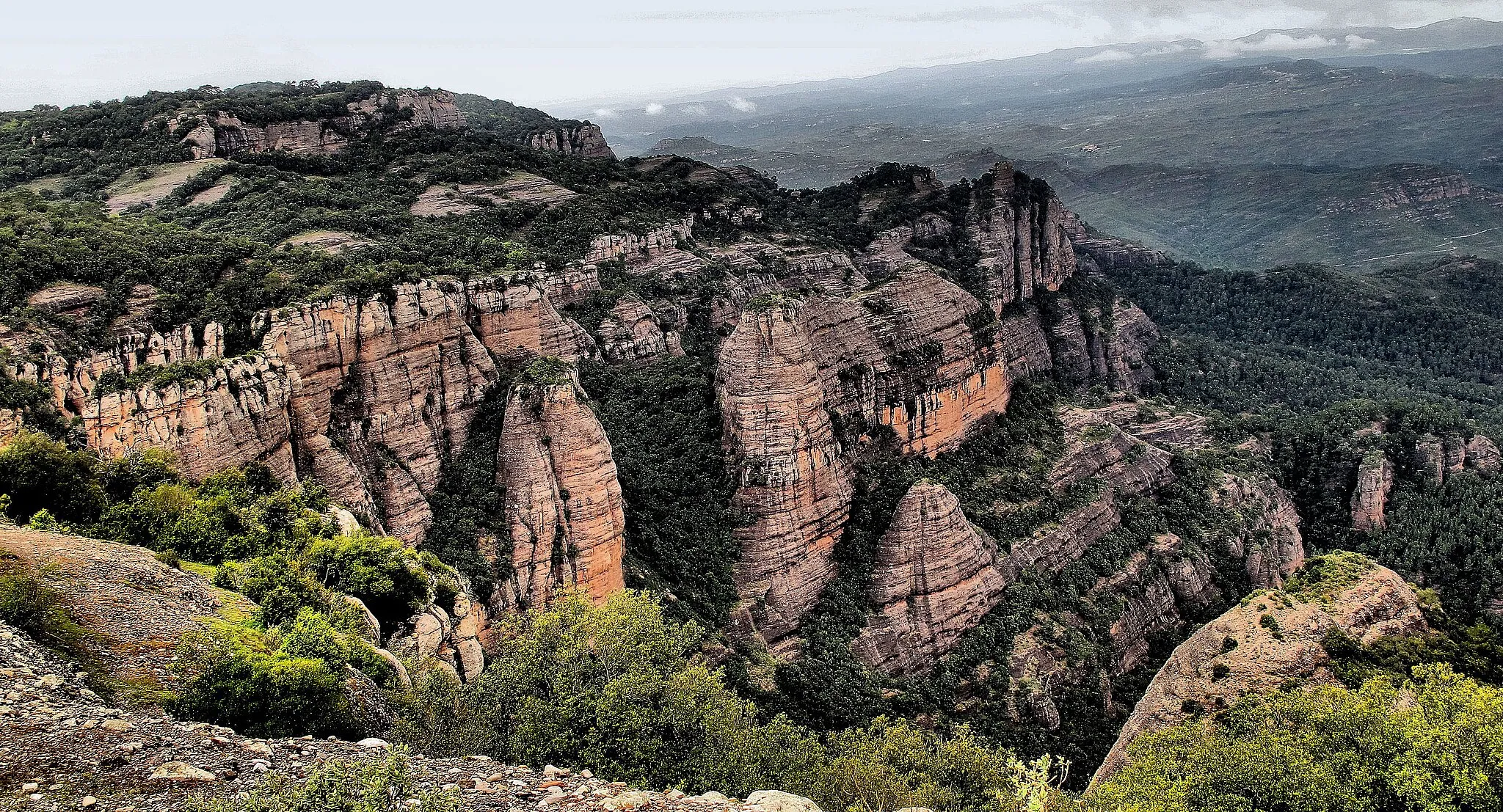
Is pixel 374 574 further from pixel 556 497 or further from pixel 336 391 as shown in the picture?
pixel 336 391

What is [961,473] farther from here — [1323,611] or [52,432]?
[52,432]

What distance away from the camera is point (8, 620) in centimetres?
1387

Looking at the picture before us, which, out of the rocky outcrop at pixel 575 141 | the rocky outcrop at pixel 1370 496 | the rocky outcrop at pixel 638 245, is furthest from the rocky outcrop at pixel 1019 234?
the rocky outcrop at pixel 575 141

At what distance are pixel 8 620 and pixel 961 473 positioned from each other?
42.6 metres

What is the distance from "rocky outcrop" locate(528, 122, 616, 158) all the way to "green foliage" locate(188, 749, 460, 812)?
320ft

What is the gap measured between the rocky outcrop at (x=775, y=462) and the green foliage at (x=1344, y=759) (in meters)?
19.5

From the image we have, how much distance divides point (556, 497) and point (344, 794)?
874 inches

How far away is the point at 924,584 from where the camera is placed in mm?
40219

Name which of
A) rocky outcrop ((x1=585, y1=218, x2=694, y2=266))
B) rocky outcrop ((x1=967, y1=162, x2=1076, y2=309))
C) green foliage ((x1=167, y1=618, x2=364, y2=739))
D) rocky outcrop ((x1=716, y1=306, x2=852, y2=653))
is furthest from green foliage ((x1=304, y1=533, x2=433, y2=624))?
rocky outcrop ((x1=967, y1=162, x2=1076, y2=309))

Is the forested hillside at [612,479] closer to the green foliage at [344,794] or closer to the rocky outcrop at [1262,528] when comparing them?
the rocky outcrop at [1262,528]

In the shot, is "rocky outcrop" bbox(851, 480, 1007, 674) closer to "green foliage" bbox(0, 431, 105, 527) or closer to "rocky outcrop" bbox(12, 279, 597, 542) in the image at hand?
"rocky outcrop" bbox(12, 279, 597, 542)

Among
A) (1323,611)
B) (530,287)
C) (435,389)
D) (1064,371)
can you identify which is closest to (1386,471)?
(1064,371)

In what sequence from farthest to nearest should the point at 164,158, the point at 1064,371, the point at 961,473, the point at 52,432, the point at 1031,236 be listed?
the point at 1031,236, the point at 1064,371, the point at 164,158, the point at 961,473, the point at 52,432

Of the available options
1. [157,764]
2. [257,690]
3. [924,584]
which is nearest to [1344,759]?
[924,584]
